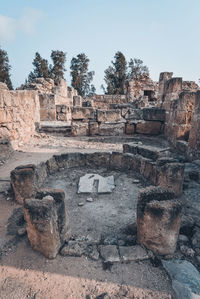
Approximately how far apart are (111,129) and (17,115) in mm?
4258

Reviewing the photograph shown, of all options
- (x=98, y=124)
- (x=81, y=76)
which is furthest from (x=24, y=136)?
(x=81, y=76)

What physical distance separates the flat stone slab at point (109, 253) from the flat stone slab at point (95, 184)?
166 centimetres

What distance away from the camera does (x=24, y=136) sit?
7.55 meters

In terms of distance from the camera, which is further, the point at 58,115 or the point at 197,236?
the point at 58,115

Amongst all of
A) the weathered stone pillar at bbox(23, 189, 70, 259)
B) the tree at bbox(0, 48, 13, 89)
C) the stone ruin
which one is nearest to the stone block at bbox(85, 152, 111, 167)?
the stone ruin

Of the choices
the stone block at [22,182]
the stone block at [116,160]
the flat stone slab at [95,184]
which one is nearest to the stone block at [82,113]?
the stone block at [116,160]

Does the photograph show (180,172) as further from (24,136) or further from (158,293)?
(24,136)

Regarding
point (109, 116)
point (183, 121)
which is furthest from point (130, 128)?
point (183, 121)

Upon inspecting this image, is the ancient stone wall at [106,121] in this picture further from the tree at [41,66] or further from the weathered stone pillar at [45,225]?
the tree at [41,66]

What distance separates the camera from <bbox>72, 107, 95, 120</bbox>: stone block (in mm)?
8719

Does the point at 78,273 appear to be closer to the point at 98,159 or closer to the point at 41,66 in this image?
the point at 98,159

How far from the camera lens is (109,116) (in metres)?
8.71

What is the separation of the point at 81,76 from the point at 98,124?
28039mm

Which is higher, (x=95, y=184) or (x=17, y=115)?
(x=17, y=115)
